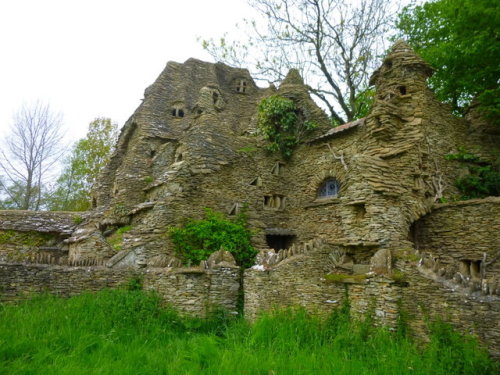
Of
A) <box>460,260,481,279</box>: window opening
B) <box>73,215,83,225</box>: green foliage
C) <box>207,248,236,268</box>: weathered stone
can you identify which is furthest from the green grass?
<box>73,215,83,225</box>: green foliage

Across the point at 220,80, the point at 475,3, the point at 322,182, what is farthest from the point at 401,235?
the point at 220,80

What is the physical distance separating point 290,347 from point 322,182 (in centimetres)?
915

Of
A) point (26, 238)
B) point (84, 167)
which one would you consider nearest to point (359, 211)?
point (26, 238)

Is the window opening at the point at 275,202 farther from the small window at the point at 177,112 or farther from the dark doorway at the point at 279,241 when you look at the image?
the small window at the point at 177,112

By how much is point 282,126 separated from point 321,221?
4.89 meters

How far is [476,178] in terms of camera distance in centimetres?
1345

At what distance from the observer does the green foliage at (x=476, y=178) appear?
13150 millimetres

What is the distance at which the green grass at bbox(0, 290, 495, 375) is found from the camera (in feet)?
20.1

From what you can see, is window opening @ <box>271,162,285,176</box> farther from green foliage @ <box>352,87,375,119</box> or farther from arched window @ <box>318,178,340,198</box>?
green foliage @ <box>352,87,375,119</box>

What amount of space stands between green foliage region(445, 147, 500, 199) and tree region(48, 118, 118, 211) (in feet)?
83.2

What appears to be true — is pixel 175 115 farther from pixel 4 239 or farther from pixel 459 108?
pixel 459 108

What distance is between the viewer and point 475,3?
14820 mm

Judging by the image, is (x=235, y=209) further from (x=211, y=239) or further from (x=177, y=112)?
(x=177, y=112)

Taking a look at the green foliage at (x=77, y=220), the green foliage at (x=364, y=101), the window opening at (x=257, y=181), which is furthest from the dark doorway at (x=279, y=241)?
the green foliage at (x=364, y=101)
